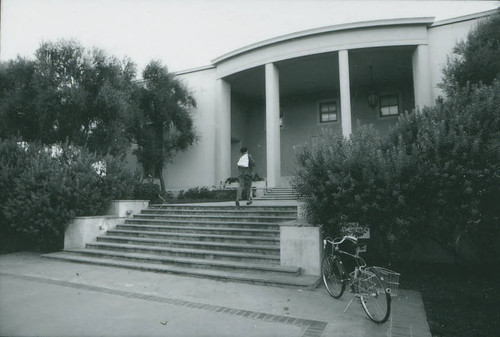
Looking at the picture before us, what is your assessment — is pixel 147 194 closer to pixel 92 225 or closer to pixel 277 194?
pixel 92 225

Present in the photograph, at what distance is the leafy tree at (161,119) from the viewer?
17219 millimetres

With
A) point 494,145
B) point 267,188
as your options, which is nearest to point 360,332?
point 494,145

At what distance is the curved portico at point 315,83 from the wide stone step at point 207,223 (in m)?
5.45

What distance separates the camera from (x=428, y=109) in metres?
6.72

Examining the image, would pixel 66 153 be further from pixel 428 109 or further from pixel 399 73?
pixel 399 73

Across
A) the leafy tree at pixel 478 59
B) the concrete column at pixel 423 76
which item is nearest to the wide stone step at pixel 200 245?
the leafy tree at pixel 478 59

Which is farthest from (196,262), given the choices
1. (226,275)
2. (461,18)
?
(461,18)

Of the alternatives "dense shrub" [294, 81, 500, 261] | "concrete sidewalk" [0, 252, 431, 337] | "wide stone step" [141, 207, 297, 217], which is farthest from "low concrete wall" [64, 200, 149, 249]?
"dense shrub" [294, 81, 500, 261]

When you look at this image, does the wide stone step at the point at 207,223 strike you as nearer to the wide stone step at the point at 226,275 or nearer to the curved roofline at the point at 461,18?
the wide stone step at the point at 226,275

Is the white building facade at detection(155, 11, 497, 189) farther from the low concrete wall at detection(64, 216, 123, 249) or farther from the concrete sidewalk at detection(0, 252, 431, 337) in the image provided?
the concrete sidewalk at detection(0, 252, 431, 337)

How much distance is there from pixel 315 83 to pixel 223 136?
589 centimetres

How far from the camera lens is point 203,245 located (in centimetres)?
798

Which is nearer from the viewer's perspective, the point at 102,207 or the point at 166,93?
the point at 102,207

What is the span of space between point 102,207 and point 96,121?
592 cm
